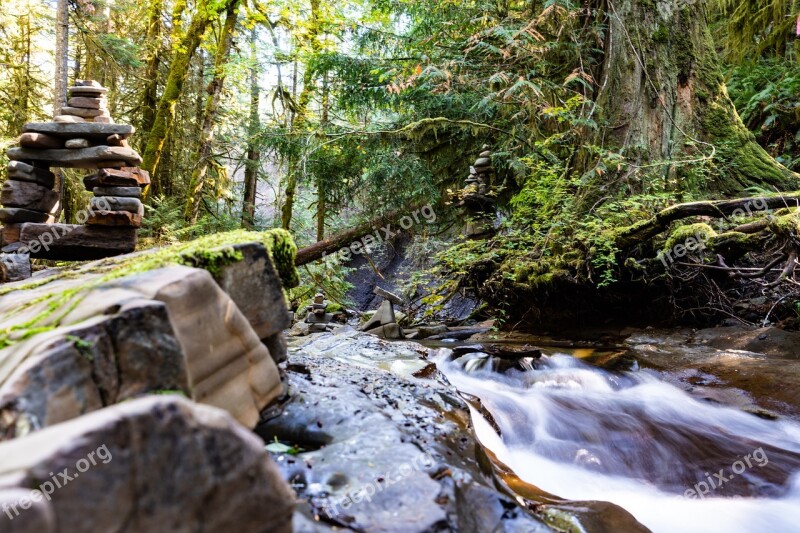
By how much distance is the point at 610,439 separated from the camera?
4023 mm

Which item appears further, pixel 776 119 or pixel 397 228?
pixel 397 228

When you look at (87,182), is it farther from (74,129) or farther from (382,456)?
(382,456)

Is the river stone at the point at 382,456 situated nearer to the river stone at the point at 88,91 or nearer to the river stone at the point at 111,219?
the river stone at the point at 111,219

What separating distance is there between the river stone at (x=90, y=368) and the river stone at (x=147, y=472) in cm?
30

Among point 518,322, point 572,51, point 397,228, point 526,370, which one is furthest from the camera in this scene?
point 397,228

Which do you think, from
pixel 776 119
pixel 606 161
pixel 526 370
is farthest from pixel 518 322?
pixel 776 119

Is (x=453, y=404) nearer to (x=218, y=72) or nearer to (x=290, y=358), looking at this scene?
(x=290, y=358)

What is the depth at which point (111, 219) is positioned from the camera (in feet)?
18.8

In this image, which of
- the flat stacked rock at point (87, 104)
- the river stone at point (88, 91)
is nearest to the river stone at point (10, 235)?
the flat stacked rock at point (87, 104)

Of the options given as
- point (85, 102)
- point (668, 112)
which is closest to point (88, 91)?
point (85, 102)

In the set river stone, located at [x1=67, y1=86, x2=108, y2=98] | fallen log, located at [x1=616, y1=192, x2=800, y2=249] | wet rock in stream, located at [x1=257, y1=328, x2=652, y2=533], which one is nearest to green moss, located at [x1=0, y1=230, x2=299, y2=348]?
wet rock in stream, located at [x1=257, y1=328, x2=652, y2=533]

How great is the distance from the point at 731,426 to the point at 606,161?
4248mm

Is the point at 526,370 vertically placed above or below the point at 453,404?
below

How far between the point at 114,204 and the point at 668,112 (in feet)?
28.4
